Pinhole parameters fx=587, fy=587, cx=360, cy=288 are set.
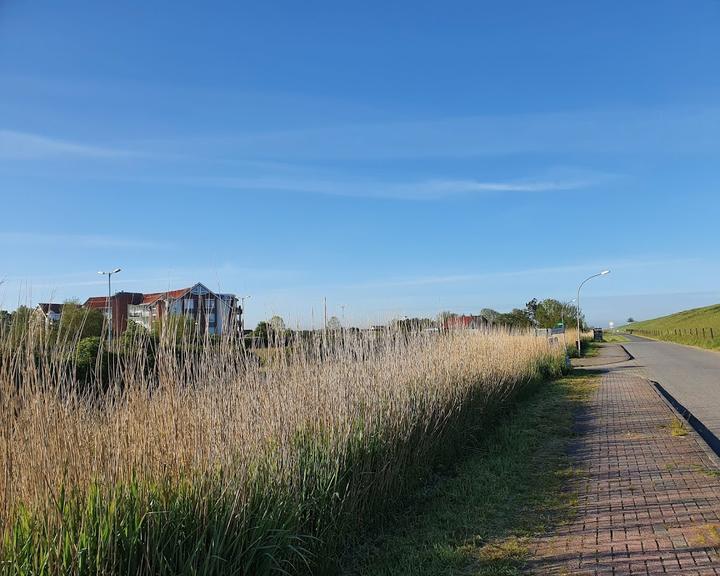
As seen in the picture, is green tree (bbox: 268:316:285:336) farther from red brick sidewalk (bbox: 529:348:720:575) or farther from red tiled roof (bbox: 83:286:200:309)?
red brick sidewalk (bbox: 529:348:720:575)

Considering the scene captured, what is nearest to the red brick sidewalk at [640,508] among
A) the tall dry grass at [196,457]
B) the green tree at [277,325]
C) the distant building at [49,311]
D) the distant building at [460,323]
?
the tall dry grass at [196,457]

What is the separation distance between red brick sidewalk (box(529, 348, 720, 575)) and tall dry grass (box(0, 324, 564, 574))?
1706 mm

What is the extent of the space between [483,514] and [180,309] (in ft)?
11.2

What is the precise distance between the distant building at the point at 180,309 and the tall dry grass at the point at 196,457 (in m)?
0.23

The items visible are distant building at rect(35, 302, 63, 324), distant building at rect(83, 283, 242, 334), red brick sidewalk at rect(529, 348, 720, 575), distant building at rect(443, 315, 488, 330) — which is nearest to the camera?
distant building at rect(35, 302, 63, 324)

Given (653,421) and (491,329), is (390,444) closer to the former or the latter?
(653,421)

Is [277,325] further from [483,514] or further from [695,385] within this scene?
[695,385]

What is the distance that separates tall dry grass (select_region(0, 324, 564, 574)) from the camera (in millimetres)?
2805

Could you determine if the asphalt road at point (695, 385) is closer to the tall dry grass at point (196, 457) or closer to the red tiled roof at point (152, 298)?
the tall dry grass at point (196, 457)

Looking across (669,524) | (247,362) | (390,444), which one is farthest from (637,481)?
(247,362)

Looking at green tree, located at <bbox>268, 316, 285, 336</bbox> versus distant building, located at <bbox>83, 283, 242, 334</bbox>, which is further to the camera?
green tree, located at <bbox>268, 316, 285, 336</bbox>

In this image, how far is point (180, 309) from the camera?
499 centimetres

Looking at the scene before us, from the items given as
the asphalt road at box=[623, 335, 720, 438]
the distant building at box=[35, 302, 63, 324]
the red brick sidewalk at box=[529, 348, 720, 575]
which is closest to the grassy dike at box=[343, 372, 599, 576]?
the red brick sidewalk at box=[529, 348, 720, 575]

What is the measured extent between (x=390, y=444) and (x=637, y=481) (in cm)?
306
